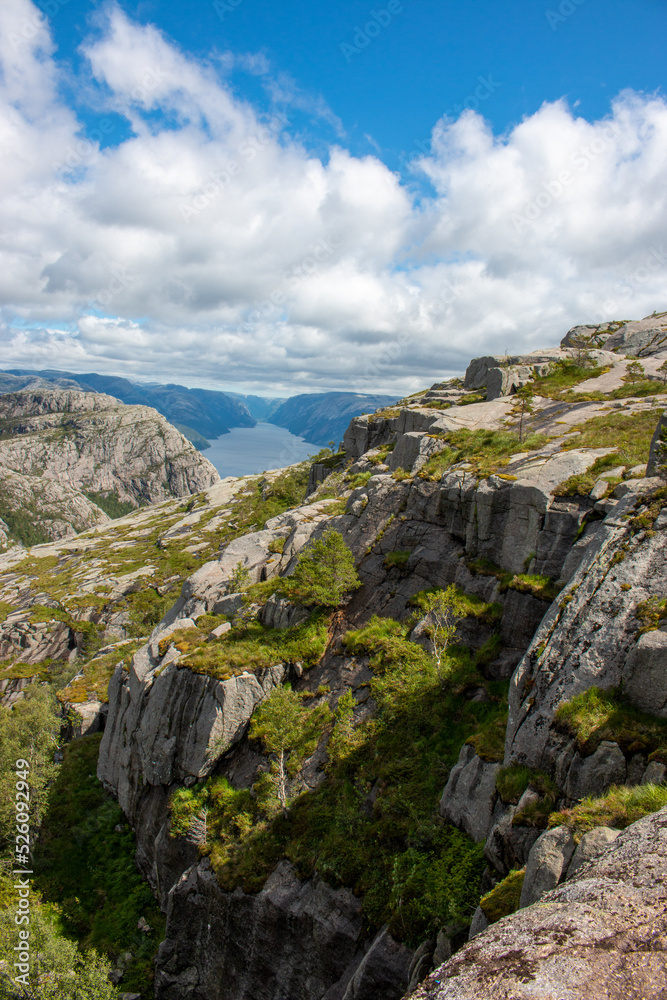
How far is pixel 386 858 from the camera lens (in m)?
15.8

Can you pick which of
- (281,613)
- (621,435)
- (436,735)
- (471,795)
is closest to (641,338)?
(621,435)

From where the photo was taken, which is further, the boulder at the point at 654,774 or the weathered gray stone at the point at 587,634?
the weathered gray stone at the point at 587,634

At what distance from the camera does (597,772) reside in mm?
10516

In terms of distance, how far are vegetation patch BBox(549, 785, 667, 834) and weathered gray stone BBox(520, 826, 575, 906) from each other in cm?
33

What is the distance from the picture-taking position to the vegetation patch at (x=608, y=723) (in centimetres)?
1034

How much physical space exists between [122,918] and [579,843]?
30525 millimetres

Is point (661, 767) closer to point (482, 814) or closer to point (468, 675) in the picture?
point (482, 814)

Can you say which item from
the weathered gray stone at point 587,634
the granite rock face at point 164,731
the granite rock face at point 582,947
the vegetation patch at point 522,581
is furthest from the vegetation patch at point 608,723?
the granite rock face at point 164,731

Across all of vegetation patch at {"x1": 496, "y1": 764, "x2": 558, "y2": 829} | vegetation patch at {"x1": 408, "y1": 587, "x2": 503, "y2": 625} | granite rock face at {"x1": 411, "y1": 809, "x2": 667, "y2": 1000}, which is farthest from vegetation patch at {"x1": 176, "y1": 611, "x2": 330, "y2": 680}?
granite rock face at {"x1": 411, "y1": 809, "x2": 667, "y2": 1000}

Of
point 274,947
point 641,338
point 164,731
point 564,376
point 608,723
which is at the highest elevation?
point 641,338

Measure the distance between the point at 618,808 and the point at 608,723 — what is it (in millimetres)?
2757

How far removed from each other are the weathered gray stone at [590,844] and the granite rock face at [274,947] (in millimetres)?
8790

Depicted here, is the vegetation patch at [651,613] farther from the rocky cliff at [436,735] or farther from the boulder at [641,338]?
the boulder at [641,338]

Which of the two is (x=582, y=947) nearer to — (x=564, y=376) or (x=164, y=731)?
(x=164, y=731)
